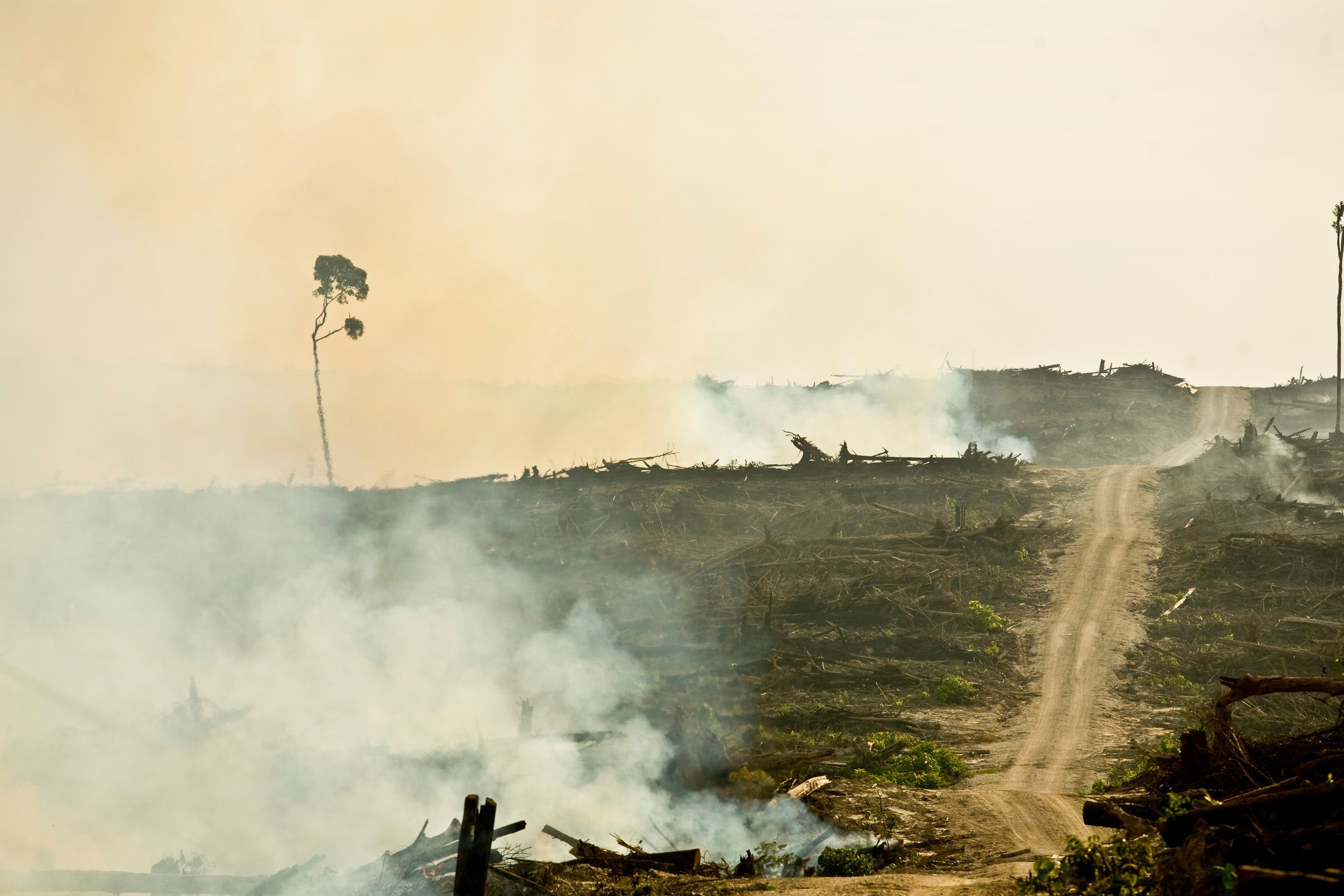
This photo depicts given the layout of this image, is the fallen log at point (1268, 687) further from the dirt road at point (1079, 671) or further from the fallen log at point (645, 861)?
the fallen log at point (645, 861)

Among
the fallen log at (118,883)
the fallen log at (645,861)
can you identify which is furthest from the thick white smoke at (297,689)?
the fallen log at (118,883)

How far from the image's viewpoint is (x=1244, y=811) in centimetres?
898

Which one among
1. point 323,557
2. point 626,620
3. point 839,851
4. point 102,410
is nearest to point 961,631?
point 626,620

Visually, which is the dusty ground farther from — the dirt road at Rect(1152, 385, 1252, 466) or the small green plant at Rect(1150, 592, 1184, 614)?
the dirt road at Rect(1152, 385, 1252, 466)

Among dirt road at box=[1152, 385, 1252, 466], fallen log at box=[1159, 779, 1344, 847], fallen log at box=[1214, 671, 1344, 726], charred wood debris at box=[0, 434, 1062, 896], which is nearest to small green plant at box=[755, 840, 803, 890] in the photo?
charred wood debris at box=[0, 434, 1062, 896]

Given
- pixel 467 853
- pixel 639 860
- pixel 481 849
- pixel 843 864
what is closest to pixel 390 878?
pixel 467 853

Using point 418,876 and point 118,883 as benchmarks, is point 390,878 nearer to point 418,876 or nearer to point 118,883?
point 418,876

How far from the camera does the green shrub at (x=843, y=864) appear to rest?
40.4 ft

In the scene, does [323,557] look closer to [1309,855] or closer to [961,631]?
[961,631]

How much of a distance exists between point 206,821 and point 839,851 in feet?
35.8

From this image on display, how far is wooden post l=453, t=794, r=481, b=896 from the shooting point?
9992mm

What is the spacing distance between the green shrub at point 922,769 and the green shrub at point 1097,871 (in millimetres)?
6360

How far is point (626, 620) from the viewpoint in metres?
26.6

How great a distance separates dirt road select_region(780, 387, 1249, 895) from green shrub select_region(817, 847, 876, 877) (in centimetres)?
79
